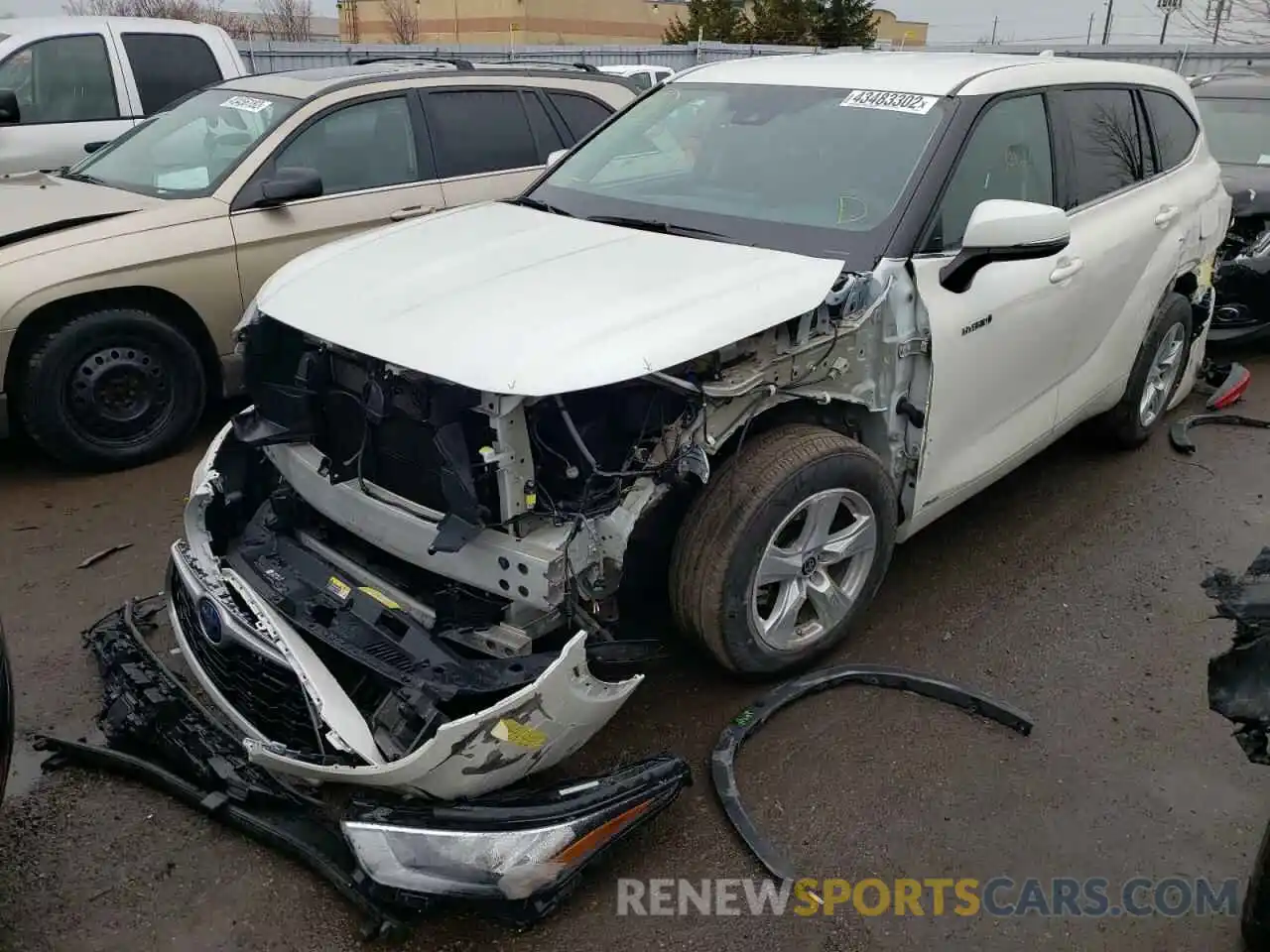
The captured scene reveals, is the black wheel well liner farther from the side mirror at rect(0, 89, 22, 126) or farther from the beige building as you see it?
the beige building

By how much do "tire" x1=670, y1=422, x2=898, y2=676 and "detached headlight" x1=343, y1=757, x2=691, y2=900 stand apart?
0.75 meters

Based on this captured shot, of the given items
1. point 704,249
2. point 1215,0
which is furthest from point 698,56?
point 704,249

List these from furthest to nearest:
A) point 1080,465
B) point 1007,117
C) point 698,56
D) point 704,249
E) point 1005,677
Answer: point 698,56 < point 1080,465 < point 1007,117 < point 1005,677 < point 704,249

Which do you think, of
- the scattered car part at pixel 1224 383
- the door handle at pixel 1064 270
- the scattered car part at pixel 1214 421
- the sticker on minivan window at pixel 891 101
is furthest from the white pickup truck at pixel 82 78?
the scattered car part at pixel 1224 383

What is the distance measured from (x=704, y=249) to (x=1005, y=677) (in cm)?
177

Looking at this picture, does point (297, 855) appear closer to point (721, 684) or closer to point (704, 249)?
point (721, 684)

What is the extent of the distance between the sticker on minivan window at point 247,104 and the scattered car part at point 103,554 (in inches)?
102

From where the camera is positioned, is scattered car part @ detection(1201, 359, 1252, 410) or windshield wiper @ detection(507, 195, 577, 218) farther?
scattered car part @ detection(1201, 359, 1252, 410)

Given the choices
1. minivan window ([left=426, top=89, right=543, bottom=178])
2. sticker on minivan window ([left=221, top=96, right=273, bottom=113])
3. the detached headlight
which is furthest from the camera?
minivan window ([left=426, top=89, right=543, bottom=178])

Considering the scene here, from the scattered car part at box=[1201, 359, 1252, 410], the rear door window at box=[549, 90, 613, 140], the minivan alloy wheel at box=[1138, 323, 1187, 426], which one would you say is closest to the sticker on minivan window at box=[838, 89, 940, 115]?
the minivan alloy wheel at box=[1138, 323, 1187, 426]

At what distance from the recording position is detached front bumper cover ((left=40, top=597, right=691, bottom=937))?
2283 millimetres

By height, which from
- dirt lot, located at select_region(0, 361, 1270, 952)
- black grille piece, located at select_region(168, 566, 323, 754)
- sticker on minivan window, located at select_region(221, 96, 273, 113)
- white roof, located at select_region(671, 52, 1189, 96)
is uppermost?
white roof, located at select_region(671, 52, 1189, 96)

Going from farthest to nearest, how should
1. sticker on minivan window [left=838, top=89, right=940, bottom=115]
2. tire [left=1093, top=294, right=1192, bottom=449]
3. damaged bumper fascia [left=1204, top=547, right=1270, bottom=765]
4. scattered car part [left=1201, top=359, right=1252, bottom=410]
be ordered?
scattered car part [left=1201, top=359, right=1252, bottom=410] < tire [left=1093, top=294, right=1192, bottom=449] < sticker on minivan window [left=838, top=89, right=940, bottom=115] < damaged bumper fascia [left=1204, top=547, right=1270, bottom=765]

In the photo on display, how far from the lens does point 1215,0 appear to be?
21469mm
